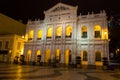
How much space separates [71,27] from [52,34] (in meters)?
5.29

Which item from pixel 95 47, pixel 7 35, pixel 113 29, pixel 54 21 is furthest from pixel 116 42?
pixel 7 35

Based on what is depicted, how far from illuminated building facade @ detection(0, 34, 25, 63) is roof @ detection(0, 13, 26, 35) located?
2.64 m

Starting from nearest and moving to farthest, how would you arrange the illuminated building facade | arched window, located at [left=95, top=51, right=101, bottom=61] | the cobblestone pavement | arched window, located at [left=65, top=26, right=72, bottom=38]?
the cobblestone pavement < arched window, located at [left=95, top=51, right=101, bottom=61] < arched window, located at [left=65, top=26, right=72, bottom=38] < the illuminated building facade

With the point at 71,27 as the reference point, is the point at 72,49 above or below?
below

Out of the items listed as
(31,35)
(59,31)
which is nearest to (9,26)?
(31,35)

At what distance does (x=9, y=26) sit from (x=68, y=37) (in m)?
19.2

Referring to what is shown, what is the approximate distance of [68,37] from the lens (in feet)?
105

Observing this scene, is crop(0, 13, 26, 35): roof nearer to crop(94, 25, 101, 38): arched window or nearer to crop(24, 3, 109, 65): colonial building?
crop(24, 3, 109, 65): colonial building

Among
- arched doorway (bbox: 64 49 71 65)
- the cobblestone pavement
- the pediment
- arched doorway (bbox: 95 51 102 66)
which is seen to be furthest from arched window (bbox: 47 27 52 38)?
the cobblestone pavement

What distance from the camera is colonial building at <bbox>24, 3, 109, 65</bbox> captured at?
29422 mm

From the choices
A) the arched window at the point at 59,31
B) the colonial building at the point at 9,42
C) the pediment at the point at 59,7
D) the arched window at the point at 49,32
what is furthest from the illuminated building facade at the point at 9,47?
the pediment at the point at 59,7

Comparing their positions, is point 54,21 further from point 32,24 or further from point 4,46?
point 4,46

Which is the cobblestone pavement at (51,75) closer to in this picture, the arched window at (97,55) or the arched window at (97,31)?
the arched window at (97,55)

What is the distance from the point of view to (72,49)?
101 feet
